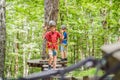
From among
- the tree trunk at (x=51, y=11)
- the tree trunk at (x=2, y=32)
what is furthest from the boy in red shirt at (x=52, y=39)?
the tree trunk at (x=51, y=11)

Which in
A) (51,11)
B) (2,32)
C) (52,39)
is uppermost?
(51,11)

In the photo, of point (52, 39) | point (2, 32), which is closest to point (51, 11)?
point (2, 32)

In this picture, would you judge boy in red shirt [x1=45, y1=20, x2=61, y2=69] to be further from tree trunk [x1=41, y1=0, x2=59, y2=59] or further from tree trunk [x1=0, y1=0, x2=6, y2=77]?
tree trunk [x1=41, y1=0, x2=59, y2=59]

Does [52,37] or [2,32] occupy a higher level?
[52,37]

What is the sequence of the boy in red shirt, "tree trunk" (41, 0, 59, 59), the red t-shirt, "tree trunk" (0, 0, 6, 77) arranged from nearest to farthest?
1. the boy in red shirt
2. the red t-shirt
3. "tree trunk" (0, 0, 6, 77)
4. "tree trunk" (41, 0, 59, 59)

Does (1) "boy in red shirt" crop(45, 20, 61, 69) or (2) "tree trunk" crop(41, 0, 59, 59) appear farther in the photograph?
(2) "tree trunk" crop(41, 0, 59, 59)

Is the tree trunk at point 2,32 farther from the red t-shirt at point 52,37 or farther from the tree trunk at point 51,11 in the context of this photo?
the tree trunk at point 51,11

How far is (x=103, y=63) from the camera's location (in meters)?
1.28

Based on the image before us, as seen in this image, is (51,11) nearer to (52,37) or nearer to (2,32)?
(2,32)

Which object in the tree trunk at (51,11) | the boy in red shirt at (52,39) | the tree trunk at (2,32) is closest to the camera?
the boy in red shirt at (52,39)

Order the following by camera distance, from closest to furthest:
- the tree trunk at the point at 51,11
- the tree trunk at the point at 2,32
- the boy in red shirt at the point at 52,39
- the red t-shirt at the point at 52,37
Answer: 1. the boy in red shirt at the point at 52,39
2. the red t-shirt at the point at 52,37
3. the tree trunk at the point at 2,32
4. the tree trunk at the point at 51,11

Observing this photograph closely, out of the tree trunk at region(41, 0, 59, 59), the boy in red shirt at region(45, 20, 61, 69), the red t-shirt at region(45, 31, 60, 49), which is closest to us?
the boy in red shirt at region(45, 20, 61, 69)

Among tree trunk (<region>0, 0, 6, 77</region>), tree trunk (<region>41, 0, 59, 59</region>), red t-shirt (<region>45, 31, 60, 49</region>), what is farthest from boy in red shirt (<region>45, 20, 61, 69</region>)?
tree trunk (<region>41, 0, 59, 59</region>)

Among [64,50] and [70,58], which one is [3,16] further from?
[70,58]
